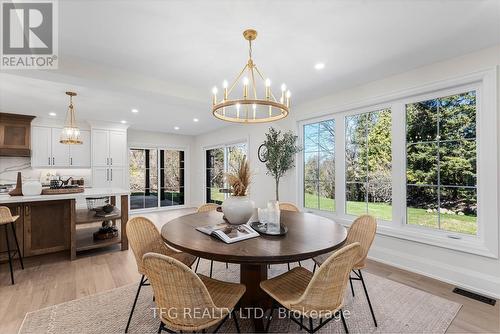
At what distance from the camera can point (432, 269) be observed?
2.66 metres

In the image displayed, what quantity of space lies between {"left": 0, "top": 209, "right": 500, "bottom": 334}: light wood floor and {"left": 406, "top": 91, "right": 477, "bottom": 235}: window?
2.44 feet

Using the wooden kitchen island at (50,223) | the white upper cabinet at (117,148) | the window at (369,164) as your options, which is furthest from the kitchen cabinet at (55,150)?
the window at (369,164)

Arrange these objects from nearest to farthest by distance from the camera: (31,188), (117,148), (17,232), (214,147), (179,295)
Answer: (179,295) < (17,232) < (31,188) < (117,148) < (214,147)

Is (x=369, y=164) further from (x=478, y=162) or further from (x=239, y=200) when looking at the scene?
(x=239, y=200)

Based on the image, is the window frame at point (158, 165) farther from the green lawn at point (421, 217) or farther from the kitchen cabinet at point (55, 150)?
the green lawn at point (421, 217)

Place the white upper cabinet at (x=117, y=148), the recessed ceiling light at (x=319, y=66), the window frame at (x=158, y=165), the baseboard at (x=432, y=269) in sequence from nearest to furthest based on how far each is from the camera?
1. the baseboard at (x=432, y=269)
2. the recessed ceiling light at (x=319, y=66)
3. the white upper cabinet at (x=117, y=148)
4. the window frame at (x=158, y=165)

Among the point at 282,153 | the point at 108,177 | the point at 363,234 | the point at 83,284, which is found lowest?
the point at 83,284

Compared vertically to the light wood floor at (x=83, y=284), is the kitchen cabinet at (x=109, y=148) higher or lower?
higher

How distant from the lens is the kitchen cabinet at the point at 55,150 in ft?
16.9

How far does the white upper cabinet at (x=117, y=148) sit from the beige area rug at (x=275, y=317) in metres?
4.40

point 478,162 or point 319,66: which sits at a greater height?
point 319,66

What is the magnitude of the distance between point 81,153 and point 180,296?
231 inches
